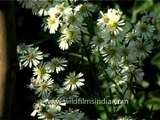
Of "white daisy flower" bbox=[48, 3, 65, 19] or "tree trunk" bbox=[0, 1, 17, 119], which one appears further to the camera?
"white daisy flower" bbox=[48, 3, 65, 19]

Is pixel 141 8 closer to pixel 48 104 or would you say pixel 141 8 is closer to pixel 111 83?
pixel 111 83

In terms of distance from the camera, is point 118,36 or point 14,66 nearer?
point 14,66

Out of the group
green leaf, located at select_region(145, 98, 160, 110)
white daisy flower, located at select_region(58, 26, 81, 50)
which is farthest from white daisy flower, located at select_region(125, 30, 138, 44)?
green leaf, located at select_region(145, 98, 160, 110)

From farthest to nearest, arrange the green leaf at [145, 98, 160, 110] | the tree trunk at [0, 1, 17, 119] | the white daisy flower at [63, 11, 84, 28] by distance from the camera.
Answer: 1. the green leaf at [145, 98, 160, 110]
2. the white daisy flower at [63, 11, 84, 28]
3. the tree trunk at [0, 1, 17, 119]

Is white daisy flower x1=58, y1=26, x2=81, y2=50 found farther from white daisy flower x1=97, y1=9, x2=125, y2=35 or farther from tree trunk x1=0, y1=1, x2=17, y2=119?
tree trunk x1=0, y1=1, x2=17, y2=119

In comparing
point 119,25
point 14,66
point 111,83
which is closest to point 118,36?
point 119,25

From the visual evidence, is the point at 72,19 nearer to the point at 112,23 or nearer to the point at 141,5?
the point at 112,23
